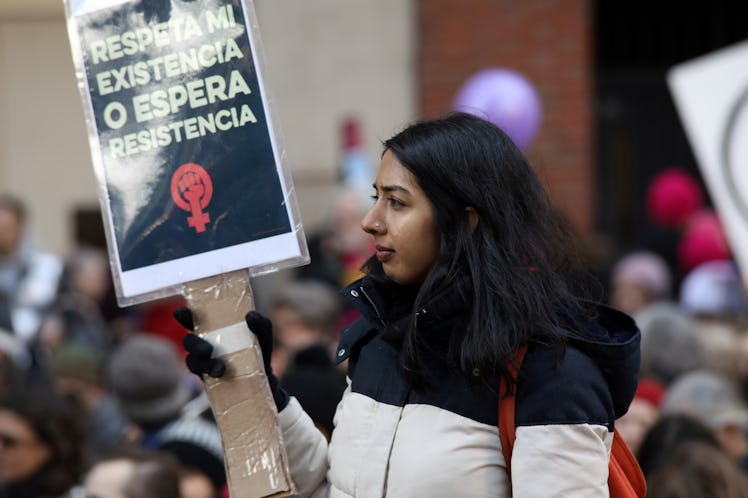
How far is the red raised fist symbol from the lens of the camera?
285 cm

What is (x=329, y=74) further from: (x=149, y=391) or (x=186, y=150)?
(x=186, y=150)

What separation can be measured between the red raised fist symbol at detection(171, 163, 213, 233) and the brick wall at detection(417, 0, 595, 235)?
20.9 ft

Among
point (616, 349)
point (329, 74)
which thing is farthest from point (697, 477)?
point (329, 74)

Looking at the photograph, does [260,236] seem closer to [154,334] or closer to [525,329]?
[525,329]

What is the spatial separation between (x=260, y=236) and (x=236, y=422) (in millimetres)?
391

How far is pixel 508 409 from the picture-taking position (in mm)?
2479

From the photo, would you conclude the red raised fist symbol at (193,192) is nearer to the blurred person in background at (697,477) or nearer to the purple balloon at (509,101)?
the blurred person in background at (697,477)

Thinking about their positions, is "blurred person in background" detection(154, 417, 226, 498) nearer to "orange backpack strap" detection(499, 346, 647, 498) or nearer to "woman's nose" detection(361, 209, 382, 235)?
"woman's nose" detection(361, 209, 382, 235)

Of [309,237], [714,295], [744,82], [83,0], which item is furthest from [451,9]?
[83,0]

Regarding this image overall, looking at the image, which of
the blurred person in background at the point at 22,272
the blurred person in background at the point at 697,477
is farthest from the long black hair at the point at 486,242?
the blurred person in background at the point at 22,272

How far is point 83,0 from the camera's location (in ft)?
9.46

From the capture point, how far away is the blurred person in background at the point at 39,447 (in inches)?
186

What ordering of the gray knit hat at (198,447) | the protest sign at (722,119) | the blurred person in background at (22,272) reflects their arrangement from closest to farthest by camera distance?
the gray knit hat at (198,447), the protest sign at (722,119), the blurred person in background at (22,272)

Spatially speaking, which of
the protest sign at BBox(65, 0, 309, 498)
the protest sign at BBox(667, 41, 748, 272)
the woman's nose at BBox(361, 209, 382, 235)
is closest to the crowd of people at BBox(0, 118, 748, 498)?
the woman's nose at BBox(361, 209, 382, 235)
